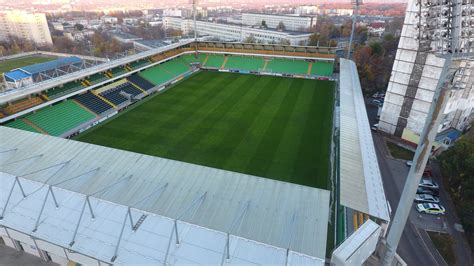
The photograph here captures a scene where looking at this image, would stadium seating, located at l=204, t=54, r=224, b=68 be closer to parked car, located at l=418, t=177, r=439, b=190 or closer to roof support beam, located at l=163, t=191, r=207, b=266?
parked car, located at l=418, t=177, r=439, b=190

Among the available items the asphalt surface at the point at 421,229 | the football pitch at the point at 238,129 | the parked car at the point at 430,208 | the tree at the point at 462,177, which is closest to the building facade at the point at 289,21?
the football pitch at the point at 238,129

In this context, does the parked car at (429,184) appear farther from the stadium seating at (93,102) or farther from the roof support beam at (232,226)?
the stadium seating at (93,102)

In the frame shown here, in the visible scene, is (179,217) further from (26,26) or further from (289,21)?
(289,21)

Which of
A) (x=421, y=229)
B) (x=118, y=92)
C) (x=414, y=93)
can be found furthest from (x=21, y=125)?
(x=414, y=93)

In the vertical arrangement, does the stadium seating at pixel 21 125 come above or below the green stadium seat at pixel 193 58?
below

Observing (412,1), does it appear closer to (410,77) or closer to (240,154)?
(410,77)

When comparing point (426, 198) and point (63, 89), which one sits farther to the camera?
point (63, 89)
